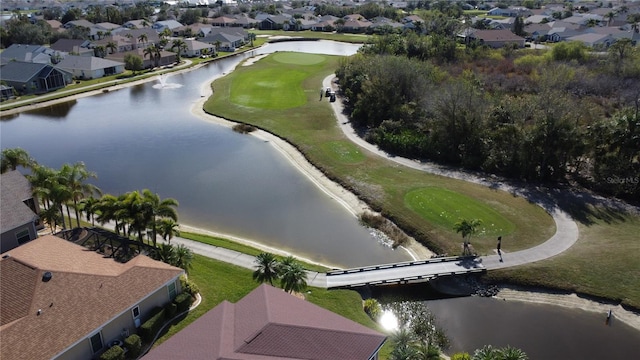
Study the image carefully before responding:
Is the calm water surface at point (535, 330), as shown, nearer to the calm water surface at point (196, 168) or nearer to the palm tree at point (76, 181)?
the calm water surface at point (196, 168)

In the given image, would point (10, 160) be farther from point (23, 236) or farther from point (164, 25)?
point (164, 25)

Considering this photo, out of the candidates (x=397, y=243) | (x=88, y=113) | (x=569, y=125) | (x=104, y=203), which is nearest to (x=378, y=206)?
(x=397, y=243)

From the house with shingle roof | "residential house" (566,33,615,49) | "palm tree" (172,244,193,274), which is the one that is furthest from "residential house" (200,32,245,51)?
the house with shingle roof

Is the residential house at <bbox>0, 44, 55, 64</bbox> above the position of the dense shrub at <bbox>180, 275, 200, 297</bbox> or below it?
above

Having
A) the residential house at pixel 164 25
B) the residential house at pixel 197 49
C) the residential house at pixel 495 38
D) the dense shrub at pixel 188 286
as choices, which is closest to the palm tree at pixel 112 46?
the residential house at pixel 197 49

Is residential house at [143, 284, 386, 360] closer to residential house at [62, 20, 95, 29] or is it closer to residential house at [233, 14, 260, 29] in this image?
residential house at [62, 20, 95, 29]

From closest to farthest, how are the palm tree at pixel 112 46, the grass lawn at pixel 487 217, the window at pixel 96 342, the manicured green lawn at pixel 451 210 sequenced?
the window at pixel 96 342, the grass lawn at pixel 487 217, the manicured green lawn at pixel 451 210, the palm tree at pixel 112 46
